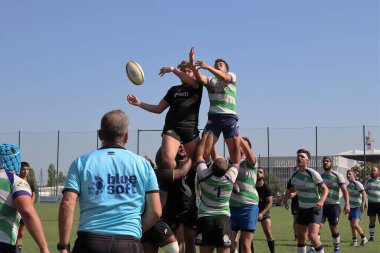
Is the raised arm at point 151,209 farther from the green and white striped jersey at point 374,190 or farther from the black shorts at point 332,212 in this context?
the green and white striped jersey at point 374,190

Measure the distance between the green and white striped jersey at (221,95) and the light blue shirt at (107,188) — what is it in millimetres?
4636

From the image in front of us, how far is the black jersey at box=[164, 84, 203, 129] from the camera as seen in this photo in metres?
9.77

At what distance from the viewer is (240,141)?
10.5 meters

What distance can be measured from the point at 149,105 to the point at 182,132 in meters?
0.99

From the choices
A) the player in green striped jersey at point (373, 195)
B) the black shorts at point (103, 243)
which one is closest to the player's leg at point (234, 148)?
the black shorts at point (103, 243)

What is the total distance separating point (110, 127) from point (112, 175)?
1.29ft

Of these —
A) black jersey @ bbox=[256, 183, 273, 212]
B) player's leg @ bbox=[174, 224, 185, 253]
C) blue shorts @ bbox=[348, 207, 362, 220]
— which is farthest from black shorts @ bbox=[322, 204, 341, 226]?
player's leg @ bbox=[174, 224, 185, 253]

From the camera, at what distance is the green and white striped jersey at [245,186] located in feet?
38.6

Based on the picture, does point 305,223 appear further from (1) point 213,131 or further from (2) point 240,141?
(1) point 213,131

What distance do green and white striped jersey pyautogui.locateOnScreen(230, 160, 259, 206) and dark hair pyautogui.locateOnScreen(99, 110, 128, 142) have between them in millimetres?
6748

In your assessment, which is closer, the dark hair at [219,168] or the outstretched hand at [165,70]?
the dark hair at [219,168]

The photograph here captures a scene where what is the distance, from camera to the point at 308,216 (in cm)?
1361

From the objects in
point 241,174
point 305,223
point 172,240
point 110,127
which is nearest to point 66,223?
point 110,127

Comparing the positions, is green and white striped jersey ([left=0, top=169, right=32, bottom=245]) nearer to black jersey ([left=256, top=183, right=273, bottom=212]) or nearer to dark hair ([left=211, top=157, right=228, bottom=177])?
dark hair ([left=211, top=157, right=228, bottom=177])
